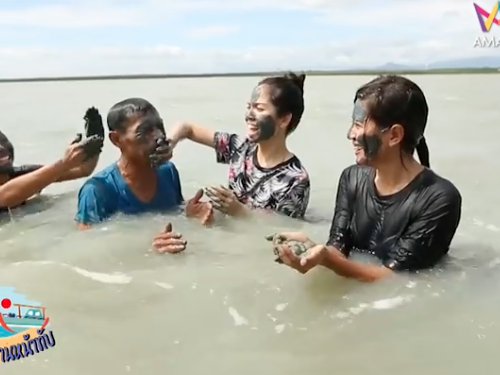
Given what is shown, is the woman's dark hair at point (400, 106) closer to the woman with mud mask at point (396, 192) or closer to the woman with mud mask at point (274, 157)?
the woman with mud mask at point (396, 192)

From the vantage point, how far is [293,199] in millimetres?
4949

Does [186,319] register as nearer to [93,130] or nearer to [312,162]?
[93,130]

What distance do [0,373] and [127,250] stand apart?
1.53m

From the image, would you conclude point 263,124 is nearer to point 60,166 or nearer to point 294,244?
point 60,166

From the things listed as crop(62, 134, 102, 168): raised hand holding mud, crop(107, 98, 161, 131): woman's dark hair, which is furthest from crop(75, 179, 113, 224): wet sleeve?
crop(107, 98, 161, 131): woman's dark hair

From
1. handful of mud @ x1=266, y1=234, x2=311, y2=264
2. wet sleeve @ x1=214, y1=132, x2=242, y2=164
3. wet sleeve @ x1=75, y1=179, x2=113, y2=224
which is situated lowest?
wet sleeve @ x1=75, y1=179, x2=113, y2=224

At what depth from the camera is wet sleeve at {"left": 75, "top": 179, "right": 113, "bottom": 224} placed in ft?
14.9

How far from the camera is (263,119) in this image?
16.3ft

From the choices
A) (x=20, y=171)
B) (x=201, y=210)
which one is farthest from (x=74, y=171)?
(x=201, y=210)

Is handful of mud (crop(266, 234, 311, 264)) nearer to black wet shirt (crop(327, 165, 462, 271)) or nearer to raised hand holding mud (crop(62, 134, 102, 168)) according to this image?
black wet shirt (crop(327, 165, 462, 271))

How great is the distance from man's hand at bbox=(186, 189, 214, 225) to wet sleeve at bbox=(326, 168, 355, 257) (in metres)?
1.05

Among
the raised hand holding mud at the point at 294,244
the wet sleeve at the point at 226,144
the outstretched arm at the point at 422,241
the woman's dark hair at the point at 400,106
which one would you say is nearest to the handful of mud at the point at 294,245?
the raised hand holding mud at the point at 294,244

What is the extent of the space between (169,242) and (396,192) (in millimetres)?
1334

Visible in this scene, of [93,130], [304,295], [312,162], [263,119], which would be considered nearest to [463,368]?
[304,295]
